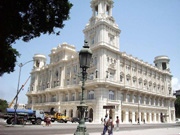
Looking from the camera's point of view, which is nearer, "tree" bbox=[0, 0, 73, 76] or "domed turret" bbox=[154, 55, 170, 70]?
"tree" bbox=[0, 0, 73, 76]

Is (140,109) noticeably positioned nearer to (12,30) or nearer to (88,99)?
(88,99)

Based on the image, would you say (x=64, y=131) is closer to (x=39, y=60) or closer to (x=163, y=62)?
(x=163, y=62)

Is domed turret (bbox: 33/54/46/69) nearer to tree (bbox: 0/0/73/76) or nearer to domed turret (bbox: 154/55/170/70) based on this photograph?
domed turret (bbox: 154/55/170/70)

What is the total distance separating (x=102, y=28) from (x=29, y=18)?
38.1 meters

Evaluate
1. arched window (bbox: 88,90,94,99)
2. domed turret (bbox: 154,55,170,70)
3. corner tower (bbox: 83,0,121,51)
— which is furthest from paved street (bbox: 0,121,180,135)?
domed turret (bbox: 154,55,170,70)

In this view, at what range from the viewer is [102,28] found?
154 feet

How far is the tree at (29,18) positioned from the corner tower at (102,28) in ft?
115

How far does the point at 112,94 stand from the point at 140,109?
1404 centimetres

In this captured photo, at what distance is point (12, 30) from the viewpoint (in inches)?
364

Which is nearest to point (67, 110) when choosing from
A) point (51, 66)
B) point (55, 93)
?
point (55, 93)

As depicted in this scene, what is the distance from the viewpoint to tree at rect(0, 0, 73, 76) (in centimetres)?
866

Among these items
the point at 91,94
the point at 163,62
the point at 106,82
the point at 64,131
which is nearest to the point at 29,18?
the point at 64,131

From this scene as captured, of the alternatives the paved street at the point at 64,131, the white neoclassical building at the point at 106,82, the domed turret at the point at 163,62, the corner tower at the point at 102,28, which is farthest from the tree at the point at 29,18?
the domed turret at the point at 163,62

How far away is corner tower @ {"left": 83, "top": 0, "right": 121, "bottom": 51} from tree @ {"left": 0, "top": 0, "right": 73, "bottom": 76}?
1377 inches
